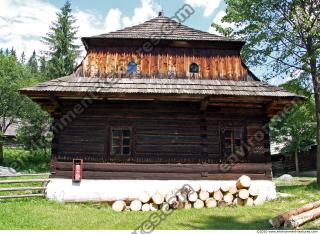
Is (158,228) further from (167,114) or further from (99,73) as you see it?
(99,73)

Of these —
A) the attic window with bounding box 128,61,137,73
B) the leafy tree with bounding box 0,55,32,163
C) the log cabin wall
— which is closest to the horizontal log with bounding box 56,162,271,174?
the log cabin wall

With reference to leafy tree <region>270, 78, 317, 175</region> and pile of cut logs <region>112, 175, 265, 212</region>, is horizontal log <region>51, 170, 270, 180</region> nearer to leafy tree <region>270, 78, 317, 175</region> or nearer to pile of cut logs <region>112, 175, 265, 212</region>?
pile of cut logs <region>112, 175, 265, 212</region>

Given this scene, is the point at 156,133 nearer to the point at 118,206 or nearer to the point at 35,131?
the point at 118,206

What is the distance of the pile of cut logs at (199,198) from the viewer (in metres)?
11.9

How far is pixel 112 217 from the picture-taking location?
10297 mm

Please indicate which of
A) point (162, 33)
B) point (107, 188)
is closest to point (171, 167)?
point (107, 188)

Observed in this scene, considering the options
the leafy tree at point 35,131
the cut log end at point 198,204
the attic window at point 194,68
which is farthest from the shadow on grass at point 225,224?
the leafy tree at point 35,131

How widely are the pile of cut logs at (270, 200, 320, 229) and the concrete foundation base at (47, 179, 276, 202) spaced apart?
135 inches

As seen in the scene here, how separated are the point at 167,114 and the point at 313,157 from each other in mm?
22842

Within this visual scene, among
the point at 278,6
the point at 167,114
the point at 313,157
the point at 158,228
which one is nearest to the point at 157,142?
the point at 167,114

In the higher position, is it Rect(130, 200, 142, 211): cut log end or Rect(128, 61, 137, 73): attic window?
Rect(128, 61, 137, 73): attic window

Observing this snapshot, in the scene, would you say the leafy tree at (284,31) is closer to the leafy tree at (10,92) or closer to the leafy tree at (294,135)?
the leafy tree at (294,135)

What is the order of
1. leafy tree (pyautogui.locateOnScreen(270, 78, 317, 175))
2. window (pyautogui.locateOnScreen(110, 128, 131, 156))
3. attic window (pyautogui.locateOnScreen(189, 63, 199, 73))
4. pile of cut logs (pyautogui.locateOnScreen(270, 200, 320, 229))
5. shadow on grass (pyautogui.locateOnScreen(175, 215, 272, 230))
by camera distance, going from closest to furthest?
pile of cut logs (pyautogui.locateOnScreen(270, 200, 320, 229)) → shadow on grass (pyautogui.locateOnScreen(175, 215, 272, 230)) → window (pyautogui.locateOnScreen(110, 128, 131, 156)) → attic window (pyautogui.locateOnScreen(189, 63, 199, 73)) → leafy tree (pyautogui.locateOnScreen(270, 78, 317, 175))

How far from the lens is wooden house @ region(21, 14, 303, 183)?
41.4 feet
